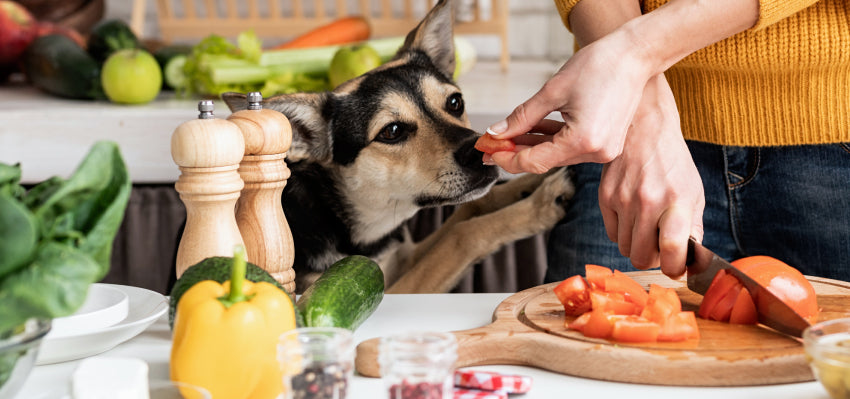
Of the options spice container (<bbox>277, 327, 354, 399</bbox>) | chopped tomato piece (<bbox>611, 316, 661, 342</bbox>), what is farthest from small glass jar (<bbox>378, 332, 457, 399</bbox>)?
chopped tomato piece (<bbox>611, 316, 661, 342</bbox>)

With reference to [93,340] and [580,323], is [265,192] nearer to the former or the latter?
[93,340]

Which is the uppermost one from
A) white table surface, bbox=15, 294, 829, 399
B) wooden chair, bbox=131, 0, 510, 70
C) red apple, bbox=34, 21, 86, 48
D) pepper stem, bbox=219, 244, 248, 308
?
wooden chair, bbox=131, 0, 510, 70

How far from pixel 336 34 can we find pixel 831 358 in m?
2.25

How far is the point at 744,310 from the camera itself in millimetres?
862

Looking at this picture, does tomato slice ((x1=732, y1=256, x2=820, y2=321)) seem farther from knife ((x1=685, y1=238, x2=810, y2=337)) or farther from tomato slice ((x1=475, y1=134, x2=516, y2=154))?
tomato slice ((x1=475, y1=134, x2=516, y2=154))

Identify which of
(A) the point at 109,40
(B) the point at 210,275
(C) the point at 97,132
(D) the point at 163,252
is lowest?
(D) the point at 163,252

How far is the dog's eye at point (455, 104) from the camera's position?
1762 mm

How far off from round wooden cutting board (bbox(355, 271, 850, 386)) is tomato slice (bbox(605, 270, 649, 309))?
0.23 feet

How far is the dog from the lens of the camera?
159 cm

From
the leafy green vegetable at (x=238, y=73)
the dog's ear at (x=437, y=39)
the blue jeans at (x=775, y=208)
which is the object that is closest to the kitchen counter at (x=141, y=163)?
the leafy green vegetable at (x=238, y=73)

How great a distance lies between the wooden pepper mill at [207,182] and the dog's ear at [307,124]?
0.64 metres

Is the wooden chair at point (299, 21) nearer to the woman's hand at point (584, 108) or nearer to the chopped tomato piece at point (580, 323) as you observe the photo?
the woman's hand at point (584, 108)

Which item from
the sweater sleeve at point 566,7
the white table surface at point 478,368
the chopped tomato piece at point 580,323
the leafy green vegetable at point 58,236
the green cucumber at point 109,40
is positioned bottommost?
the white table surface at point 478,368

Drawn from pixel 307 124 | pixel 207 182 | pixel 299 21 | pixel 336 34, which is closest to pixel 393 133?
pixel 307 124
